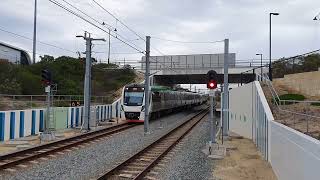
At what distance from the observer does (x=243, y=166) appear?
52.1 ft

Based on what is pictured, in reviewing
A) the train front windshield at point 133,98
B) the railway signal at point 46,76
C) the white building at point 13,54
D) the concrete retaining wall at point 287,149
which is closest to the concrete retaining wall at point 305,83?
the concrete retaining wall at point 287,149

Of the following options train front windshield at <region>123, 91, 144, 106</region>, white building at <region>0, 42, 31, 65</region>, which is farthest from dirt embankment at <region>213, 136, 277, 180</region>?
white building at <region>0, 42, 31, 65</region>

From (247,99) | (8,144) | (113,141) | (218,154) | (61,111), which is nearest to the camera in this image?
(218,154)

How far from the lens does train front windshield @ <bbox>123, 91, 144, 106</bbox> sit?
38.1 m

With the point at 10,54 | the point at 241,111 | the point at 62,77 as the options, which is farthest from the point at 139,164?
the point at 10,54

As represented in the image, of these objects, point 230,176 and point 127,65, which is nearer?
point 230,176

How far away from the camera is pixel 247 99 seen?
980 inches

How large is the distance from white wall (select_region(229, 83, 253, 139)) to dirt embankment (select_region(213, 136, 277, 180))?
3.43 m

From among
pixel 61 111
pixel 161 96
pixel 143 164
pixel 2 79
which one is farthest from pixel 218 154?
pixel 2 79

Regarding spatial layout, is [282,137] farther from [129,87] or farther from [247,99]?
[129,87]

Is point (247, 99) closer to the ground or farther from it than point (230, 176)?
farther from it

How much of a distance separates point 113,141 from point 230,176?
391 inches

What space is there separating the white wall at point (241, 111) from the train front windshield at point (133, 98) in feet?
25.5

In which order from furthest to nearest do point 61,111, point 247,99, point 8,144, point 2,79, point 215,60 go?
point 215,60, point 2,79, point 61,111, point 247,99, point 8,144
